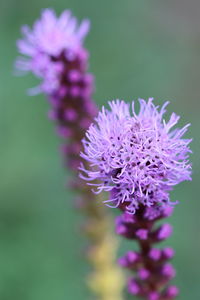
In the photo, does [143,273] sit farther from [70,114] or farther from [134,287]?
[70,114]

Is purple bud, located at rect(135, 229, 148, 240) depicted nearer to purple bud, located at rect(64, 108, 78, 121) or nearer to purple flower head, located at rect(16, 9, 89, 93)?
purple bud, located at rect(64, 108, 78, 121)

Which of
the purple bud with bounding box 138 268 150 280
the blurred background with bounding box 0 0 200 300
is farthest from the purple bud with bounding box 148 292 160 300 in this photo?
the blurred background with bounding box 0 0 200 300

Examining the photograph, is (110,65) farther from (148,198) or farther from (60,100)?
(148,198)

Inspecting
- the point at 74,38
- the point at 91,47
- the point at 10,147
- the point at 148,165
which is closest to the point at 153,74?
the point at 91,47

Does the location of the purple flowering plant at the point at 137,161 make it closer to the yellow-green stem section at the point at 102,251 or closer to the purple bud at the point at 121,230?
the purple bud at the point at 121,230

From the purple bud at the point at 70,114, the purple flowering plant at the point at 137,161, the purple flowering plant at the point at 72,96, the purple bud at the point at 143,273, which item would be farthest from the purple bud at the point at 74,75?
the purple bud at the point at 143,273

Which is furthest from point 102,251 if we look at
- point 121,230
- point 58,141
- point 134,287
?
point 58,141
